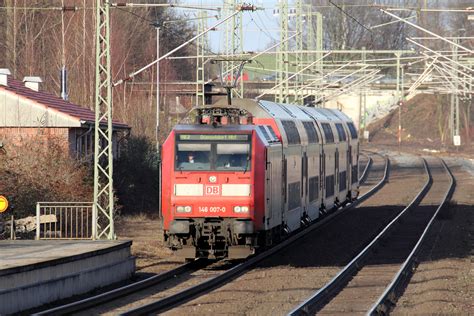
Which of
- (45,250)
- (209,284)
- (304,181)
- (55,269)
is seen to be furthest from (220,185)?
(304,181)

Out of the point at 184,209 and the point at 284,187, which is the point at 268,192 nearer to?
the point at 184,209

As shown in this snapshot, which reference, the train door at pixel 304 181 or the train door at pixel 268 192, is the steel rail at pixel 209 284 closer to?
the train door at pixel 304 181

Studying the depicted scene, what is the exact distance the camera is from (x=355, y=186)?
42250mm

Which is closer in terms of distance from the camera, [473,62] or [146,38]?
[473,62]

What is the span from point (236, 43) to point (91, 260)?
915 inches

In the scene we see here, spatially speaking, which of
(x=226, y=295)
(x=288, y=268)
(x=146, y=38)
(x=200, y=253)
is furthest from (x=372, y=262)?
(x=146, y=38)

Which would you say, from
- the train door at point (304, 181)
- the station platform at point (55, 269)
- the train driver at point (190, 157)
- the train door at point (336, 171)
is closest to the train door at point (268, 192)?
the train driver at point (190, 157)

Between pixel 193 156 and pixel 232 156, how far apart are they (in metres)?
0.78

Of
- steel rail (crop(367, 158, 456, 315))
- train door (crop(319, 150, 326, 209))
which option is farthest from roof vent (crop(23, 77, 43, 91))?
steel rail (crop(367, 158, 456, 315))

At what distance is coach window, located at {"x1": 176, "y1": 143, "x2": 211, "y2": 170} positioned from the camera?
2245 centimetres

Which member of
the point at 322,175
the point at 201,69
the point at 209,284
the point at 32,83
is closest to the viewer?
the point at 209,284

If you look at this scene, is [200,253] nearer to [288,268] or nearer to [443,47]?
[288,268]

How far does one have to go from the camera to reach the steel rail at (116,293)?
1608 centimetres

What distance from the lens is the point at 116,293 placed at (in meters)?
18.2
